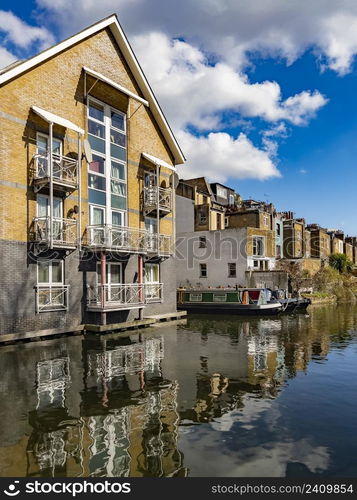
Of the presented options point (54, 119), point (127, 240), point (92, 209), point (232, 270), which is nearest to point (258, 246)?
point (232, 270)

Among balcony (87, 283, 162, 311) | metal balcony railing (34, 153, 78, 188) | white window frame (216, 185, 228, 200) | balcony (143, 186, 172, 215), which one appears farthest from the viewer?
white window frame (216, 185, 228, 200)

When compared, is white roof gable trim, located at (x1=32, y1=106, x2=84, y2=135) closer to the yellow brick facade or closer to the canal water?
the yellow brick facade

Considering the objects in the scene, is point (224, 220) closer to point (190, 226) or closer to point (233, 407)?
point (190, 226)

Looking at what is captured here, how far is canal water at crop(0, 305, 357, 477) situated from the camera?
21.3ft

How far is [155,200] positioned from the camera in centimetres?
2619

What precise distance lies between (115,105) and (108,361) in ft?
55.1

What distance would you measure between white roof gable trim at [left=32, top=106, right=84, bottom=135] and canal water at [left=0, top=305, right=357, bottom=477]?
1100 cm

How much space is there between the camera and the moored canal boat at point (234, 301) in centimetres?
3092

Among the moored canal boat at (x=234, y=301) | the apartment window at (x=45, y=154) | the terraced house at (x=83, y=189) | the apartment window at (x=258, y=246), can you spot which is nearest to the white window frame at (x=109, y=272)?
the terraced house at (x=83, y=189)

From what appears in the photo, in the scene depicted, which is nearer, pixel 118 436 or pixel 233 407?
pixel 118 436

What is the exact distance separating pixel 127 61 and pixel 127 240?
12062 millimetres

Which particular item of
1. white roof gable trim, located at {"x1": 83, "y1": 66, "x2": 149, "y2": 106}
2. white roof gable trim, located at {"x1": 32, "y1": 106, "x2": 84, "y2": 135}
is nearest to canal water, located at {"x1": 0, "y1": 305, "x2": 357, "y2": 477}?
white roof gable trim, located at {"x1": 32, "y1": 106, "x2": 84, "y2": 135}

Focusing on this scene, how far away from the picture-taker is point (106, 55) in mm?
23766

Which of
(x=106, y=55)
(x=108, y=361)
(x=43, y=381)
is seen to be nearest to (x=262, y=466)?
(x=43, y=381)
